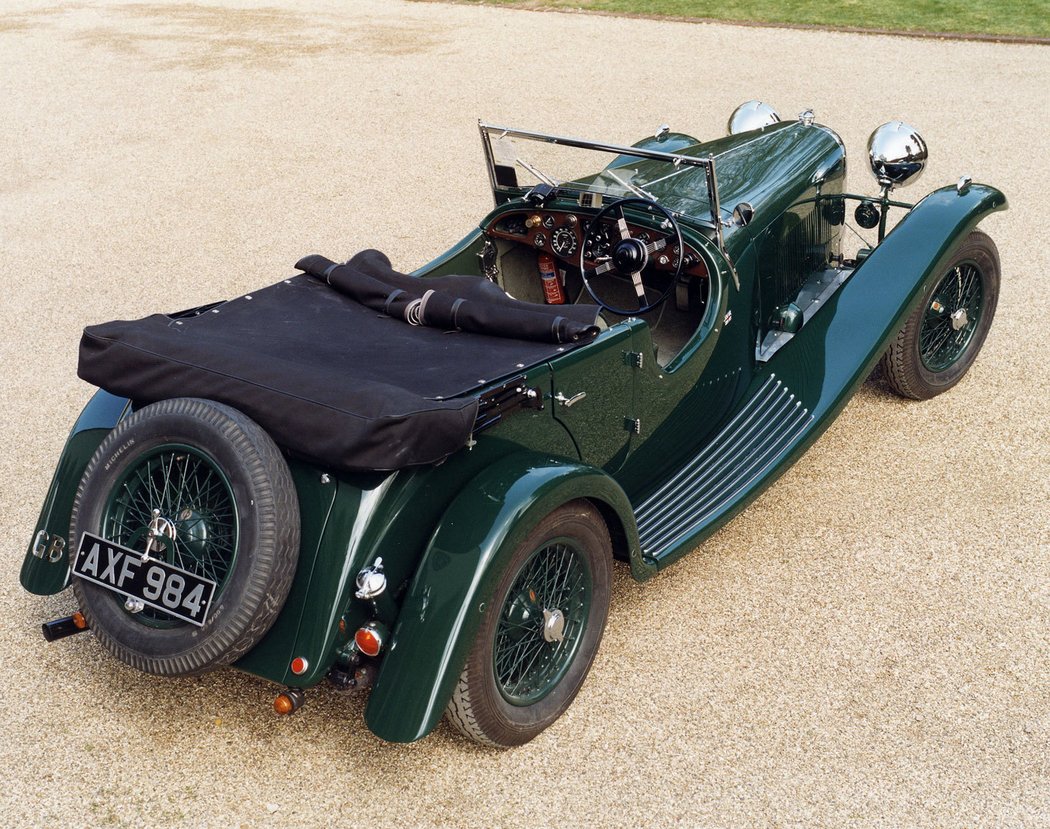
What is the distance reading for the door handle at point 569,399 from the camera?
13.4 ft

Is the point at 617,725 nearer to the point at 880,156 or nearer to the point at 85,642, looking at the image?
the point at 85,642

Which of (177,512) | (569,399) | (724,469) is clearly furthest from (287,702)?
(724,469)

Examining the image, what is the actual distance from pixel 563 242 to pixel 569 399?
1.49 meters

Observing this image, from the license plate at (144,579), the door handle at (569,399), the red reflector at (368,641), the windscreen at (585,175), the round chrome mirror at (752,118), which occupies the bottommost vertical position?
the red reflector at (368,641)

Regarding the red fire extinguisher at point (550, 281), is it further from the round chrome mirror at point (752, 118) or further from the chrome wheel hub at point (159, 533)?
the chrome wheel hub at point (159, 533)

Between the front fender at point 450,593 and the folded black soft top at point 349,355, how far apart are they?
0.26 m

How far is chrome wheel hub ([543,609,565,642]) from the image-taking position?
12.8 ft

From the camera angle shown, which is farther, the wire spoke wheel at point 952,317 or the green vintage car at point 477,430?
the wire spoke wheel at point 952,317

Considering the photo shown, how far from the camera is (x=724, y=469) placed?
16.2 ft

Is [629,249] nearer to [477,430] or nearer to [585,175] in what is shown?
[585,175]

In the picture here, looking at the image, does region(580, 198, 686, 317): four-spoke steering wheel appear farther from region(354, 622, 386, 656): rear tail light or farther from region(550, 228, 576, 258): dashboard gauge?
region(354, 622, 386, 656): rear tail light

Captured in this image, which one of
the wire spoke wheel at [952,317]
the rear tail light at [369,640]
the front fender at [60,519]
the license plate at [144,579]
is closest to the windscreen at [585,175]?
the wire spoke wheel at [952,317]

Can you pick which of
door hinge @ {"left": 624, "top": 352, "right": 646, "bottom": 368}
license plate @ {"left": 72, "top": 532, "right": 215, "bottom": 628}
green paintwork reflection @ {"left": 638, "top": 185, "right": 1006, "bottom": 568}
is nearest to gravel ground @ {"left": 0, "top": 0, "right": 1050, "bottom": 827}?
green paintwork reflection @ {"left": 638, "top": 185, "right": 1006, "bottom": 568}

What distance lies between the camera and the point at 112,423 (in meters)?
4.28
